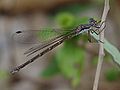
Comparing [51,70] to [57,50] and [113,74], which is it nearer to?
[57,50]

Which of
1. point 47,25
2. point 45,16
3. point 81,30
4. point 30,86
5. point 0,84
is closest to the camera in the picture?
point 81,30

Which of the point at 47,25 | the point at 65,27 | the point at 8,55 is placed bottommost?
the point at 8,55

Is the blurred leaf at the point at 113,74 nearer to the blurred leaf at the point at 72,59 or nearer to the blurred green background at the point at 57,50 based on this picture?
the blurred green background at the point at 57,50

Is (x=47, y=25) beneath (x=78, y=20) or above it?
beneath

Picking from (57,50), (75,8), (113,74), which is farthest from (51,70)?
(75,8)

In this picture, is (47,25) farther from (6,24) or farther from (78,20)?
(78,20)

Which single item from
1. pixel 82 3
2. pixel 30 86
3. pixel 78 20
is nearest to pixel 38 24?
pixel 82 3

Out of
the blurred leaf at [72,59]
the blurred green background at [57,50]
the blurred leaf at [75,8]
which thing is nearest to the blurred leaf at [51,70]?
the blurred green background at [57,50]
